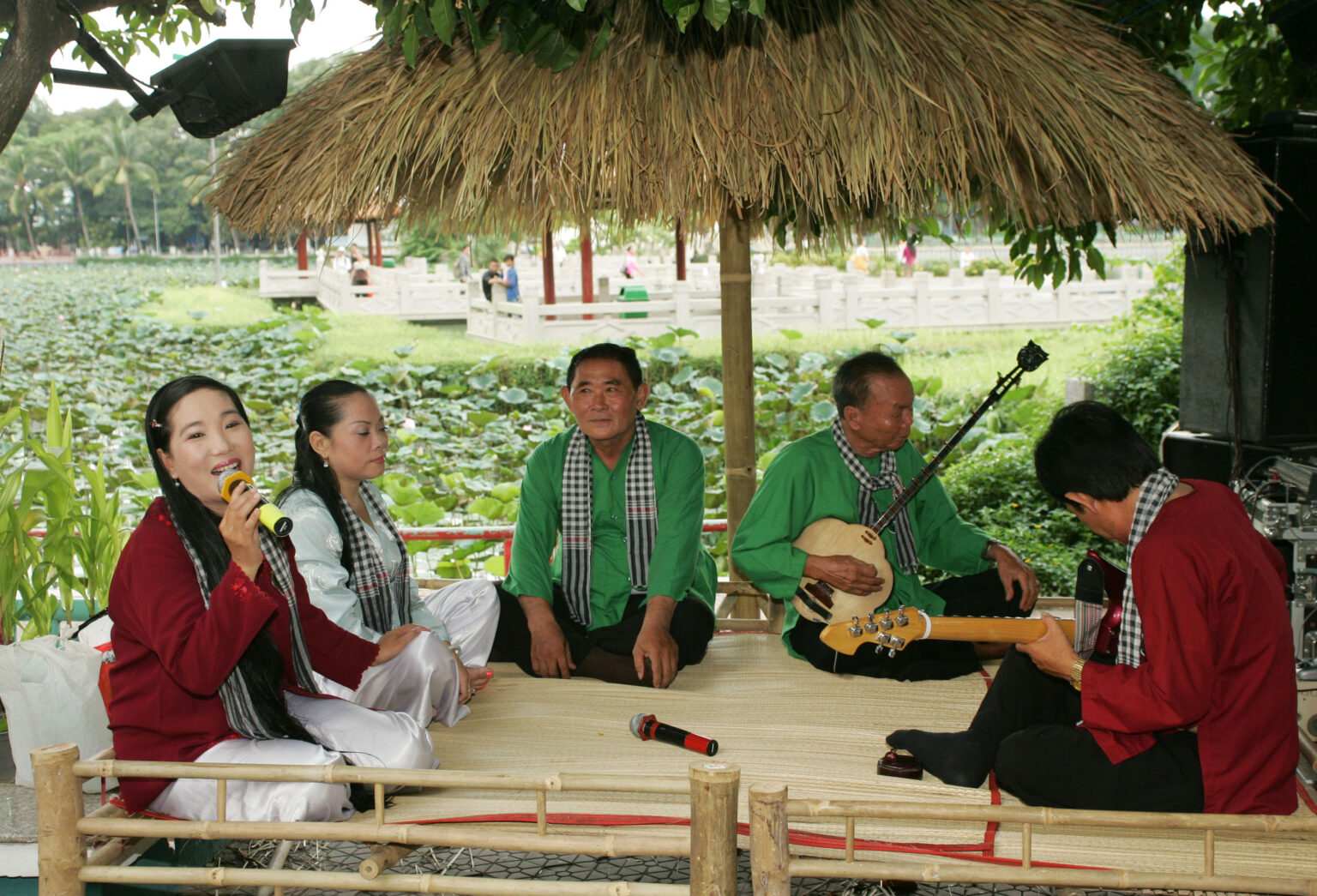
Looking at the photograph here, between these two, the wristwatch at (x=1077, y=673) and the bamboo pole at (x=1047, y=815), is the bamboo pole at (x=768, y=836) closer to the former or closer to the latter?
the bamboo pole at (x=1047, y=815)

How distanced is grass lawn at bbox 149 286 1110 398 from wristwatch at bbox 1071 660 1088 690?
794cm

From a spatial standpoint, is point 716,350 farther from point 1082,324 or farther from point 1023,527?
point 1023,527

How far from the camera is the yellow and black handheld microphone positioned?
2166 millimetres

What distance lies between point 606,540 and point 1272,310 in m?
2.69

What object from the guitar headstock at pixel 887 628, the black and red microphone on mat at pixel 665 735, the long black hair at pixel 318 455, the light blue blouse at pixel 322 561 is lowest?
the black and red microphone on mat at pixel 665 735

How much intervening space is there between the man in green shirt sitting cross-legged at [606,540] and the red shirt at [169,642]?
1.23 meters

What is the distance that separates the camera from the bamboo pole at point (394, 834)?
2.17m

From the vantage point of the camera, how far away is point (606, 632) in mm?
3695

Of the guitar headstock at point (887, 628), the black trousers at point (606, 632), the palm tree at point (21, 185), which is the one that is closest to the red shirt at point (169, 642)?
the black trousers at point (606, 632)

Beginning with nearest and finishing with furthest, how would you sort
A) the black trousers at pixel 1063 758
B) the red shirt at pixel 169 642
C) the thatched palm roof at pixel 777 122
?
the red shirt at pixel 169 642 → the black trousers at pixel 1063 758 → the thatched palm roof at pixel 777 122

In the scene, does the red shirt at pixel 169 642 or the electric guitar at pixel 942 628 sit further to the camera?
the electric guitar at pixel 942 628

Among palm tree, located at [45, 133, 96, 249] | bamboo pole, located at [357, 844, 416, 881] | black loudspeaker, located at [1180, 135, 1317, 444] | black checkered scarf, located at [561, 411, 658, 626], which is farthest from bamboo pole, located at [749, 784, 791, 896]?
palm tree, located at [45, 133, 96, 249]

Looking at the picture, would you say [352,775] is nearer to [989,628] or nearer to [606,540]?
[989,628]

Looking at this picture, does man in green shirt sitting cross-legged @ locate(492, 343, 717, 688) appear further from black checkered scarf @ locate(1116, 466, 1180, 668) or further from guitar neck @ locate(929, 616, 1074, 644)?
black checkered scarf @ locate(1116, 466, 1180, 668)
